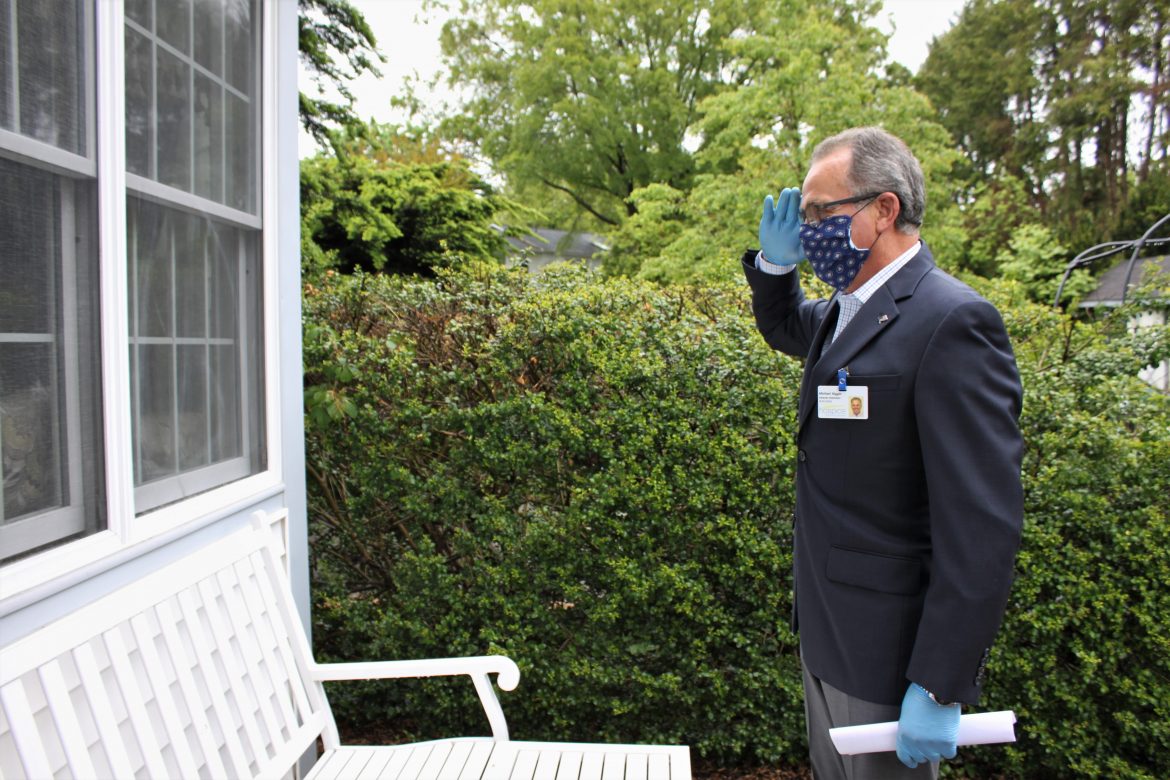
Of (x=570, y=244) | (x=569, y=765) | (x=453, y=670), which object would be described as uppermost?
(x=570, y=244)

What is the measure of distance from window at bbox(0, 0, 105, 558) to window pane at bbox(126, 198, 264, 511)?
22cm

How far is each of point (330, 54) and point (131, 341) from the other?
5835 mm

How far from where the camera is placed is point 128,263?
2326 mm

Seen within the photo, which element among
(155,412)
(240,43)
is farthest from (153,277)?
(240,43)

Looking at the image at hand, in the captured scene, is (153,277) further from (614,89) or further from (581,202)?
(581,202)

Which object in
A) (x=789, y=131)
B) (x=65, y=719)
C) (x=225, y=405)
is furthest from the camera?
(x=789, y=131)

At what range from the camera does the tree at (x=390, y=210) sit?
29.3 ft

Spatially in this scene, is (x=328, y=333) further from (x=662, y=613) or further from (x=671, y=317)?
(x=662, y=613)

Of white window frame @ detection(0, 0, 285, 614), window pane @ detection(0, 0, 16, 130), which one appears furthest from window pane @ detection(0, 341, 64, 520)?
window pane @ detection(0, 0, 16, 130)

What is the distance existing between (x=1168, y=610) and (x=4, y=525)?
12.3 feet

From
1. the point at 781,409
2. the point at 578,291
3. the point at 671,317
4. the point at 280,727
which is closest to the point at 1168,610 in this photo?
the point at 781,409

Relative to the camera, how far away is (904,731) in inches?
69.0

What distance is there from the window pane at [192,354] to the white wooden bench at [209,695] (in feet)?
1.01

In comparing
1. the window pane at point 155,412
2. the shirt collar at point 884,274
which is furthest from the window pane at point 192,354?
the shirt collar at point 884,274
